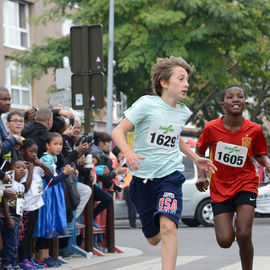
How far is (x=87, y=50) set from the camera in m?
11.5

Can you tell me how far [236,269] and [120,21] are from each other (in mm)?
16769

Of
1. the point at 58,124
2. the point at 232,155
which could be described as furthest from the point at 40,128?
the point at 232,155

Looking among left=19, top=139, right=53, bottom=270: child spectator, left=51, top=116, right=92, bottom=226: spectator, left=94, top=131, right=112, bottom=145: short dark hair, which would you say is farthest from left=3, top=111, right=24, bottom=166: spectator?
left=94, top=131, right=112, bottom=145: short dark hair

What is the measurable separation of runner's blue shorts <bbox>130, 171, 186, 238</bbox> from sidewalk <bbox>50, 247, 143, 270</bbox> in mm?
2747

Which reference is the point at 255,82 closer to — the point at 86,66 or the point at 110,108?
the point at 110,108

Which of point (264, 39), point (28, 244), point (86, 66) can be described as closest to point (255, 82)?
point (264, 39)

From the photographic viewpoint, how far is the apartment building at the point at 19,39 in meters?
32.2

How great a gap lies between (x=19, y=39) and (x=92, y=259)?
78.3ft

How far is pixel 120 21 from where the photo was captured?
2481cm

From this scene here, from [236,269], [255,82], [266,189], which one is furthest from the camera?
Answer: [255,82]

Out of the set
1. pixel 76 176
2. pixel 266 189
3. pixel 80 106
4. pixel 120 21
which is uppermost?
pixel 120 21

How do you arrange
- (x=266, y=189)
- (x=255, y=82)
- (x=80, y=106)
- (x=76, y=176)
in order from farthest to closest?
(x=255, y=82)
(x=266, y=189)
(x=80, y=106)
(x=76, y=176)

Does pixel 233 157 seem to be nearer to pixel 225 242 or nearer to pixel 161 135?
pixel 225 242

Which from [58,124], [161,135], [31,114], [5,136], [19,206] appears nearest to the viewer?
[161,135]
